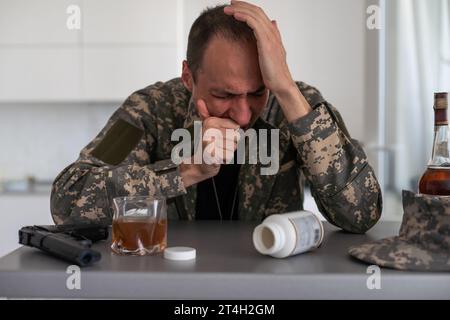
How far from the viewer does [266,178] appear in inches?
48.7

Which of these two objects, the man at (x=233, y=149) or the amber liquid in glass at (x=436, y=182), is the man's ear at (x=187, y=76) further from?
the amber liquid in glass at (x=436, y=182)

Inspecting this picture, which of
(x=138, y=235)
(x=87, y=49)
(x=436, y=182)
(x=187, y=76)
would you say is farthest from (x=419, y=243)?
(x=87, y=49)

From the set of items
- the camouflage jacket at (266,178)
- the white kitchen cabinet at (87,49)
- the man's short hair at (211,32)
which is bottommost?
the camouflage jacket at (266,178)

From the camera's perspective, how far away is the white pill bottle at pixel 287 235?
679 millimetres

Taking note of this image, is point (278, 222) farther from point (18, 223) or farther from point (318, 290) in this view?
point (18, 223)

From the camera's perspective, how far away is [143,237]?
72 cm

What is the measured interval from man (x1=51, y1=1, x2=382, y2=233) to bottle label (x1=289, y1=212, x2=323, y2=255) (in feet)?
0.69

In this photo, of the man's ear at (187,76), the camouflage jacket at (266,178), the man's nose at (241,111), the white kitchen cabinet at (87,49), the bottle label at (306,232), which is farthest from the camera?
the white kitchen cabinet at (87,49)

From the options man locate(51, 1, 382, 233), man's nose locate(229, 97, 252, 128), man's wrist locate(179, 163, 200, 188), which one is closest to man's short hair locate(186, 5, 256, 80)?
man locate(51, 1, 382, 233)

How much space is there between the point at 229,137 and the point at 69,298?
0.49m

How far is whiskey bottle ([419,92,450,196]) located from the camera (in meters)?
0.74

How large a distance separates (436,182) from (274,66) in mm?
385

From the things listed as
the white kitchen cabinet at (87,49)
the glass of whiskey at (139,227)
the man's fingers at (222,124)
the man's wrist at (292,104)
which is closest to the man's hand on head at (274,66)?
the man's wrist at (292,104)

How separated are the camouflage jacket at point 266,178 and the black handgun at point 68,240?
196 mm
